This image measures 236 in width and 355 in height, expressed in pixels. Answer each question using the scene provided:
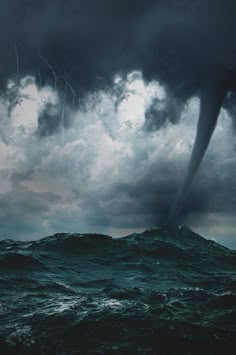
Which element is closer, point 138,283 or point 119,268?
point 138,283

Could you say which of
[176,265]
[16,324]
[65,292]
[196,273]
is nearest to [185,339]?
[16,324]

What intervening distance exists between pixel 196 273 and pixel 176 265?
3.00 metres

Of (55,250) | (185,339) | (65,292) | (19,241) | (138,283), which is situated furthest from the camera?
(19,241)

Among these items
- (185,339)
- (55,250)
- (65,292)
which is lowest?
(185,339)

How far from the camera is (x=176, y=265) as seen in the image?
81.9 ft

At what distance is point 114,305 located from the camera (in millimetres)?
13922

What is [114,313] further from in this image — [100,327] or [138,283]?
[138,283]

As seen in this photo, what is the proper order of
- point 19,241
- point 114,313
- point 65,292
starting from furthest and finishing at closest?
1. point 19,241
2. point 65,292
3. point 114,313

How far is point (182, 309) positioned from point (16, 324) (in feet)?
22.0

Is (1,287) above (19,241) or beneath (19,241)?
beneath

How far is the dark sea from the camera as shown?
397 inches

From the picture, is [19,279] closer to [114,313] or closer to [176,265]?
[114,313]

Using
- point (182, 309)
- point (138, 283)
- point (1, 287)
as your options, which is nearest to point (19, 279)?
point (1, 287)

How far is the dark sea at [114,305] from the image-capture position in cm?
1009
